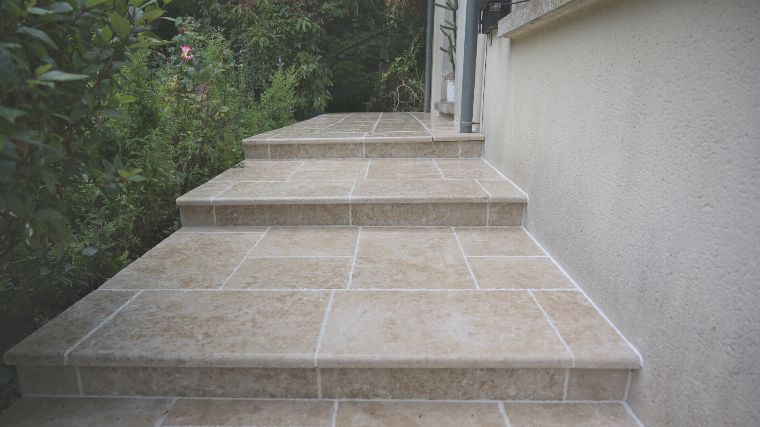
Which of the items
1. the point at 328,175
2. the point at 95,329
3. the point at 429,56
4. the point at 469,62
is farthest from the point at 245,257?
the point at 429,56

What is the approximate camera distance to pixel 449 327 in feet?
4.68

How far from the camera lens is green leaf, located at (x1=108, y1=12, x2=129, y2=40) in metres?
1.07

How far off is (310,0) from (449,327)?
253 inches

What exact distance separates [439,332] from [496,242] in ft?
2.87

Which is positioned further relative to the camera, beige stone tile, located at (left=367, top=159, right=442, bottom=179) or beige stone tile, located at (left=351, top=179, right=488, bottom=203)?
beige stone tile, located at (left=367, top=159, right=442, bottom=179)

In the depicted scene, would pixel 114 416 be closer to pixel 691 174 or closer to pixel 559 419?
pixel 559 419

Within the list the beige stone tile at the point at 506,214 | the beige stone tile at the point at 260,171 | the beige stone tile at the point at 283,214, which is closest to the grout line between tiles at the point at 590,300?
the beige stone tile at the point at 506,214

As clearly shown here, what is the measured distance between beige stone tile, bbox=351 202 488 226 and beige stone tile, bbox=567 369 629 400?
45.4 inches

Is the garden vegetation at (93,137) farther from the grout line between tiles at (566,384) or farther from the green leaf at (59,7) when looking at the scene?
the grout line between tiles at (566,384)

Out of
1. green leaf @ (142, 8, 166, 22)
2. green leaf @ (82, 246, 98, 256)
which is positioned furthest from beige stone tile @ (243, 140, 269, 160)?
green leaf @ (142, 8, 166, 22)

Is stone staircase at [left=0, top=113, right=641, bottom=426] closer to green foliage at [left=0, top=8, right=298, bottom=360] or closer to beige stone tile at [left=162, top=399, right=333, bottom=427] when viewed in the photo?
beige stone tile at [left=162, top=399, right=333, bottom=427]

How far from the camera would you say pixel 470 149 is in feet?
11.2

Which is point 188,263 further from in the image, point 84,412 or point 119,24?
point 119,24

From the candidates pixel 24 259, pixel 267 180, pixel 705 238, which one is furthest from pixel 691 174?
pixel 267 180
